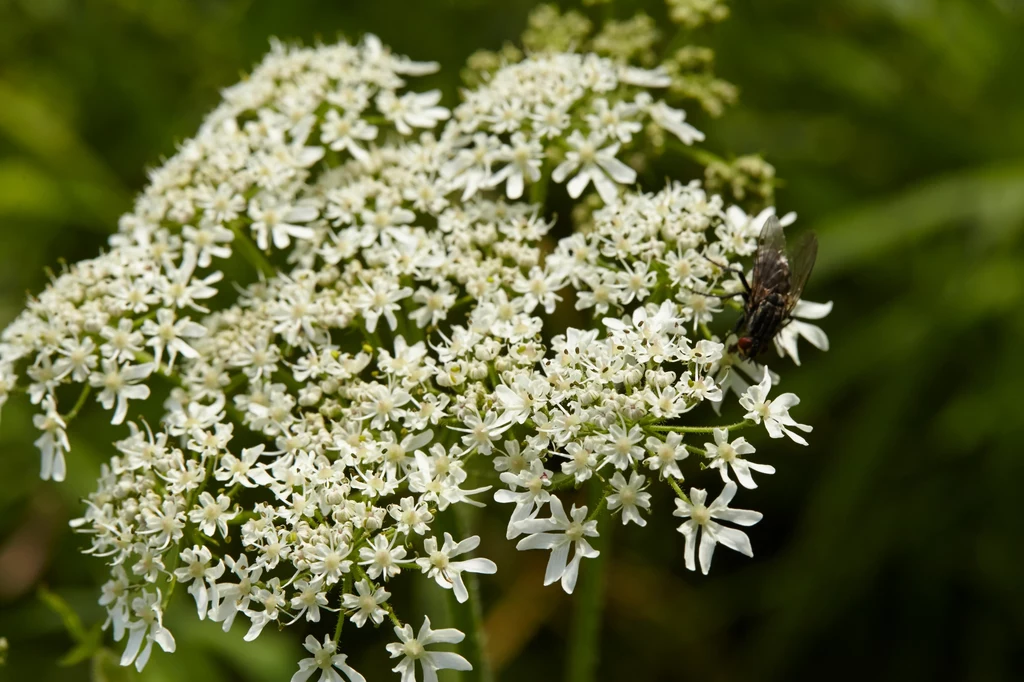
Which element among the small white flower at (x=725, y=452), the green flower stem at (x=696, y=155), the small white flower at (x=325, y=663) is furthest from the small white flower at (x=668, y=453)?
the green flower stem at (x=696, y=155)

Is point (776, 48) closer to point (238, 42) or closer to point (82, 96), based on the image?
point (238, 42)

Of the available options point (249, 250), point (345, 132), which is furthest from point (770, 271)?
point (249, 250)

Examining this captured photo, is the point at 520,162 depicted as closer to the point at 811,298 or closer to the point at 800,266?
the point at 800,266

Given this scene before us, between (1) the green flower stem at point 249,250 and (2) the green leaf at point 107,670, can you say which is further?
(1) the green flower stem at point 249,250

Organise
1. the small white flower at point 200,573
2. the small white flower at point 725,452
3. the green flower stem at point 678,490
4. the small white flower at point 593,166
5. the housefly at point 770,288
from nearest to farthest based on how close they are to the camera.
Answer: the green flower stem at point 678,490 < the small white flower at point 725,452 < the small white flower at point 200,573 < the housefly at point 770,288 < the small white flower at point 593,166

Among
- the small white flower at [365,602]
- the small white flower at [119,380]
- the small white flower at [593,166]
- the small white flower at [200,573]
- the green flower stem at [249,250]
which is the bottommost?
the small white flower at [365,602]

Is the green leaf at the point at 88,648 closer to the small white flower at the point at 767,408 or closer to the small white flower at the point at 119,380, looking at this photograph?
the small white flower at the point at 119,380

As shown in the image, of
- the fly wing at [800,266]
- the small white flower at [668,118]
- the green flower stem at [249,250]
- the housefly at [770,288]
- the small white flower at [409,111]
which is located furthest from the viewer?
the small white flower at [409,111]

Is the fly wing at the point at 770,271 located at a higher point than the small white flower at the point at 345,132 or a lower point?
lower
